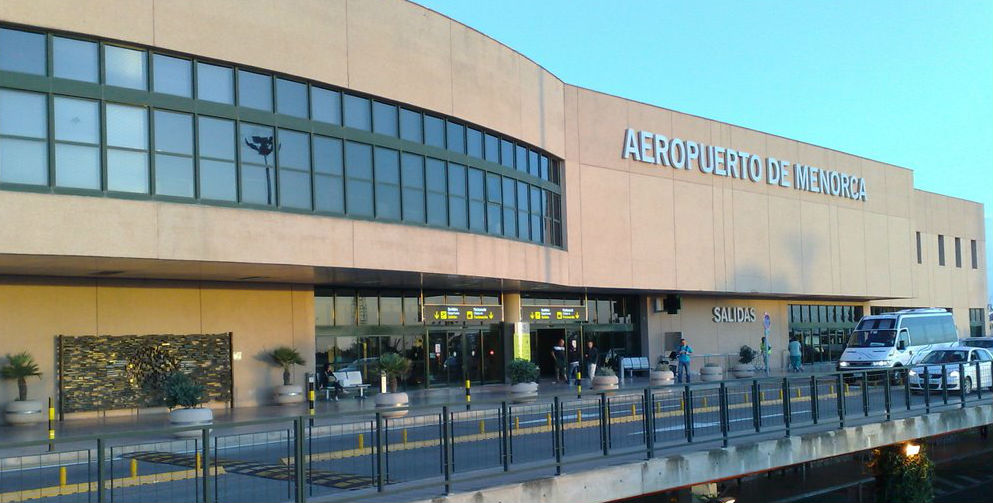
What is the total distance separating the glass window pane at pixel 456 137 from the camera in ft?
96.5

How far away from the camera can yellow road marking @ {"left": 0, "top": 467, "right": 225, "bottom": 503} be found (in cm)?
1000

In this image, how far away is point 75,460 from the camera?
11.4 meters

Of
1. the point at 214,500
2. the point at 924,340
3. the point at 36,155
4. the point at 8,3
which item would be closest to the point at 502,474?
the point at 214,500

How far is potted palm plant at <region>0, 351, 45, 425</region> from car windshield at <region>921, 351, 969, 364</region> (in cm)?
2506

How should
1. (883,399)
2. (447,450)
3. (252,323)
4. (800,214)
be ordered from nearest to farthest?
(447,450)
(883,399)
(252,323)
(800,214)

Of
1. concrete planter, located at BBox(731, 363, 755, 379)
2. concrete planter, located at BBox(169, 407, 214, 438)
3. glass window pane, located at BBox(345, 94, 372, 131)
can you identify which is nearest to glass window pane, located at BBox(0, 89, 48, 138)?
concrete planter, located at BBox(169, 407, 214, 438)

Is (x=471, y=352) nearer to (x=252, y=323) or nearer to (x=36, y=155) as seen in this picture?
(x=252, y=323)

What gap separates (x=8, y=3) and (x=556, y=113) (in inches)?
778

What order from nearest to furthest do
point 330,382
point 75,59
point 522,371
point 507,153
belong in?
point 75,59, point 330,382, point 522,371, point 507,153

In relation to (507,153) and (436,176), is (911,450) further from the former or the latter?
(507,153)

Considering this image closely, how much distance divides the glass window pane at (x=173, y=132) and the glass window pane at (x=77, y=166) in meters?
1.44

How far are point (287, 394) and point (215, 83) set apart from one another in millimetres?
9565

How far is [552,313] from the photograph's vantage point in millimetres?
38688

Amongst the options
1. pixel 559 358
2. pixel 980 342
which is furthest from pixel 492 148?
pixel 980 342
